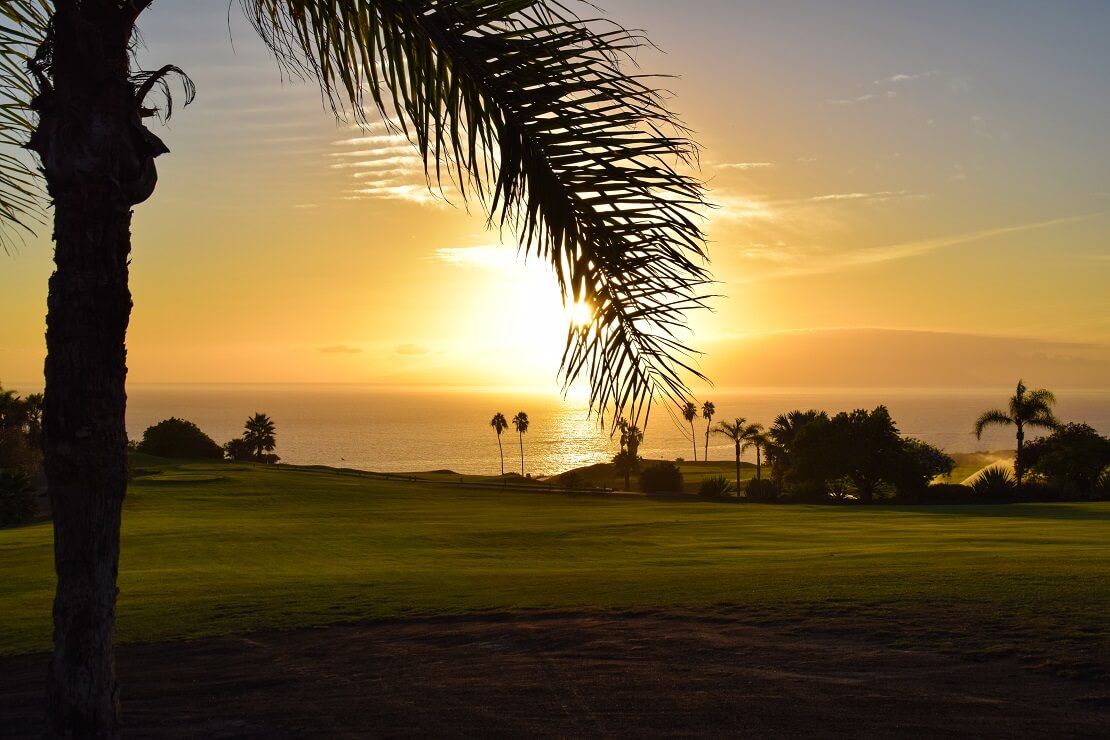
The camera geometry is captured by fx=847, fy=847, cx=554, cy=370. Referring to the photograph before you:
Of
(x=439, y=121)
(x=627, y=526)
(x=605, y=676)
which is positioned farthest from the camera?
(x=627, y=526)

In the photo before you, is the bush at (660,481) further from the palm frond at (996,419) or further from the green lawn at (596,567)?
the palm frond at (996,419)

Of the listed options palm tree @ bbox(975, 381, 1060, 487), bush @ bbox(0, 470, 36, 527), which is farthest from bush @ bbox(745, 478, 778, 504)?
bush @ bbox(0, 470, 36, 527)

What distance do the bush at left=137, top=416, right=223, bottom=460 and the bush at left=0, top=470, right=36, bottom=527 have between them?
4586 centimetres

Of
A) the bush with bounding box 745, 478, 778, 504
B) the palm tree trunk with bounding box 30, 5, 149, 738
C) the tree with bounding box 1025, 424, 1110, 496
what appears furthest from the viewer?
the bush with bounding box 745, 478, 778, 504

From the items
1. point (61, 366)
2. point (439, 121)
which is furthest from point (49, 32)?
point (439, 121)

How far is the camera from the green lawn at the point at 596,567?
40.7 ft

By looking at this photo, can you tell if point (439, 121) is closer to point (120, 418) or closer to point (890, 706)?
point (120, 418)

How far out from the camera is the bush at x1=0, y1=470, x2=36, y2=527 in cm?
3981

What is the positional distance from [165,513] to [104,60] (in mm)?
39610

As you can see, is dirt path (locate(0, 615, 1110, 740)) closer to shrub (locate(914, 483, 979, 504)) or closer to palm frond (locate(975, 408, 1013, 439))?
shrub (locate(914, 483, 979, 504))

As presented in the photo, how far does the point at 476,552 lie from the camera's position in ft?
85.7

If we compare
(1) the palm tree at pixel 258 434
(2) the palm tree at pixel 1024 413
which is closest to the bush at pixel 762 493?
(2) the palm tree at pixel 1024 413

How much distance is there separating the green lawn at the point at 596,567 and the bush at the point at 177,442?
152 ft

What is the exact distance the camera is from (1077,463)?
5388 cm
